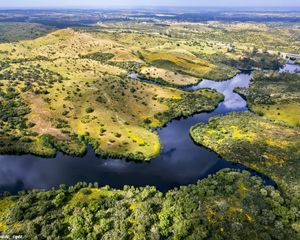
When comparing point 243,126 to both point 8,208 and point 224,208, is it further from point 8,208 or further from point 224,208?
point 8,208

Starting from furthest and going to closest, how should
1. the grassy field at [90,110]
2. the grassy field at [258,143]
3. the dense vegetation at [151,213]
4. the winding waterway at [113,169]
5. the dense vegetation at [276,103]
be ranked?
the dense vegetation at [276,103], the grassy field at [90,110], the grassy field at [258,143], the winding waterway at [113,169], the dense vegetation at [151,213]

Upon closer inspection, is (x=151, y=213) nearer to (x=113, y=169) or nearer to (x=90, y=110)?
(x=113, y=169)

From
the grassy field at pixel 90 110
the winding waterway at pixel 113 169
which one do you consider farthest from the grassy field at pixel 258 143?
the grassy field at pixel 90 110

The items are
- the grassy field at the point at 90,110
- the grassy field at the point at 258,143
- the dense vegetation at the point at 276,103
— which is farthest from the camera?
the dense vegetation at the point at 276,103

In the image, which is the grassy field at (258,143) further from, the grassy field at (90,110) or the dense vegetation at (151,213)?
the grassy field at (90,110)

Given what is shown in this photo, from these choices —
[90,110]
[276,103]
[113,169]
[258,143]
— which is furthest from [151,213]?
[276,103]

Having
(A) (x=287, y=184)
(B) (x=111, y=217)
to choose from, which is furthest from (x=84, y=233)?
(A) (x=287, y=184)
